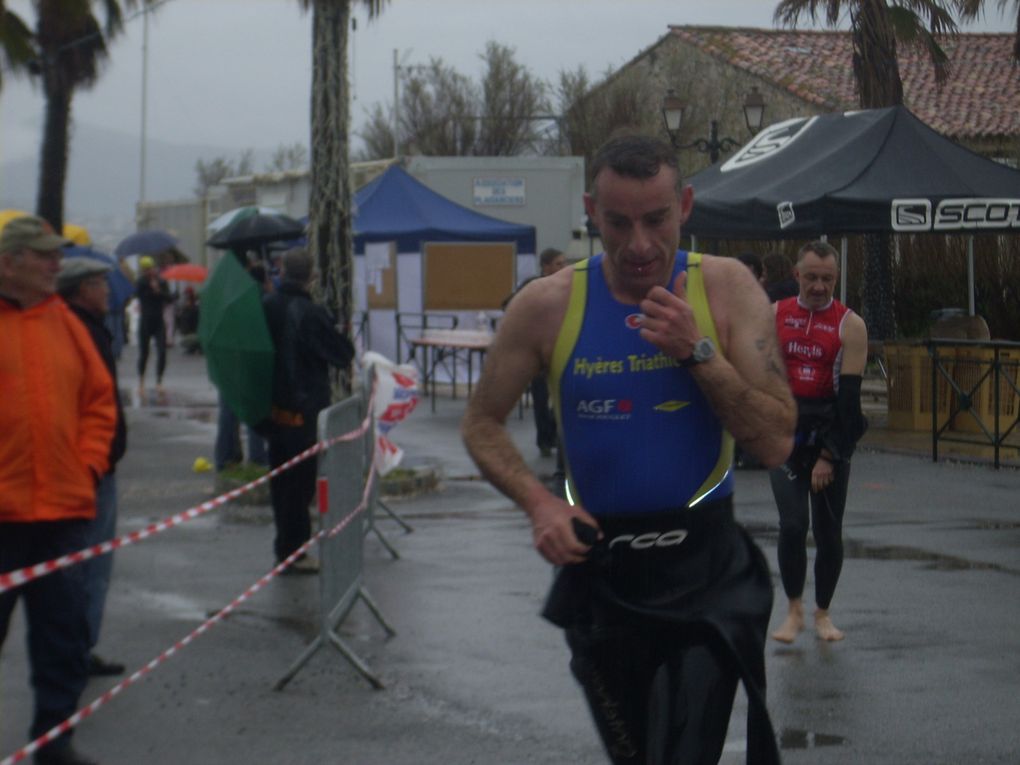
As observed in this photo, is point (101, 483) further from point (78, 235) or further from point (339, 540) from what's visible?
point (78, 235)

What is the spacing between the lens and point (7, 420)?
19.4 feet

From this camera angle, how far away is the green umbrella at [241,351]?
10320 mm

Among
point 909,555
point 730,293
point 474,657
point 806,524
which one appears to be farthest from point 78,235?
point 730,293

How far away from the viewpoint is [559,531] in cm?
371

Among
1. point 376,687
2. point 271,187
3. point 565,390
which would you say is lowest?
point 376,687

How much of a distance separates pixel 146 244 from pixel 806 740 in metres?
35.5

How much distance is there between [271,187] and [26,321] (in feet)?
137

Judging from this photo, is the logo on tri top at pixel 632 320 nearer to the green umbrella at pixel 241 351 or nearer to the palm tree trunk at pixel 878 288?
the green umbrella at pixel 241 351

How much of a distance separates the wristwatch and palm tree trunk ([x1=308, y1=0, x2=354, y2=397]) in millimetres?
10565

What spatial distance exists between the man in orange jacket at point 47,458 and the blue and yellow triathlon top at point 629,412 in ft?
8.49

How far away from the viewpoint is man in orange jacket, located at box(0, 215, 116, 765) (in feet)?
19.4

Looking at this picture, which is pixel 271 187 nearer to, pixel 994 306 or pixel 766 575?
pixel 994 306

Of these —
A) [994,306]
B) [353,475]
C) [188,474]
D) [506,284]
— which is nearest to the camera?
[353,475]

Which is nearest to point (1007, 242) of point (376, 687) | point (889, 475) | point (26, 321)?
point (889, 475)
